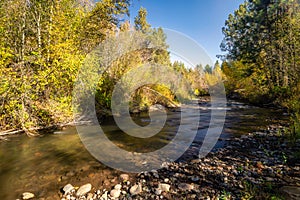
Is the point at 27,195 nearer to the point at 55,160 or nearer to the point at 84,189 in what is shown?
the point at 84,189

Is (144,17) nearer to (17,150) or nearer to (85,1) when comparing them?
(85,1)

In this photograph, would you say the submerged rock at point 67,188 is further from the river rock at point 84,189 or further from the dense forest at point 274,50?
the dense forest at point 274,50

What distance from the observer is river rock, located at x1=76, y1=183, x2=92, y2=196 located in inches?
136

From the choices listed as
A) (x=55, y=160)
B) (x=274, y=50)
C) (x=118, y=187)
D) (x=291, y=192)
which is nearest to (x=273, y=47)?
(x=274, y=50)

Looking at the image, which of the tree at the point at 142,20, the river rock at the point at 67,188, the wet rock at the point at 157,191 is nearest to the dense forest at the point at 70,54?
the river rock at the point at 67,188

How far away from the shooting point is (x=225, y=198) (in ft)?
9.52

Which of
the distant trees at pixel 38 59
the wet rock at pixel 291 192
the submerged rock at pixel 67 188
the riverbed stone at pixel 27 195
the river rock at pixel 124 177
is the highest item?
the distant trees at pixel 38 59

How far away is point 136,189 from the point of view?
11.5ft

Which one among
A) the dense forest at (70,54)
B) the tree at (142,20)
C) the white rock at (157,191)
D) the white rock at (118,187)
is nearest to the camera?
the white rock at (157,191)

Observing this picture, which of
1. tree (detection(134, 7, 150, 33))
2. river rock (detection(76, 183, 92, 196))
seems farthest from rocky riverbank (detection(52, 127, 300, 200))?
tree (detection(134, 7, 150, 33))

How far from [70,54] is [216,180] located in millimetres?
7544

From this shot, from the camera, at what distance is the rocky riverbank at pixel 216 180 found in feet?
10.1

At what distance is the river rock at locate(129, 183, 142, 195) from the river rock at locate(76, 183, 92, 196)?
88 cm

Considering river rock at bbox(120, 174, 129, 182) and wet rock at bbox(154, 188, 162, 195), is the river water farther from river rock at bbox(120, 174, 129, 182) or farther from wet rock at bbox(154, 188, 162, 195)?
wet rock at bbox(154, 188, 162, 195)
